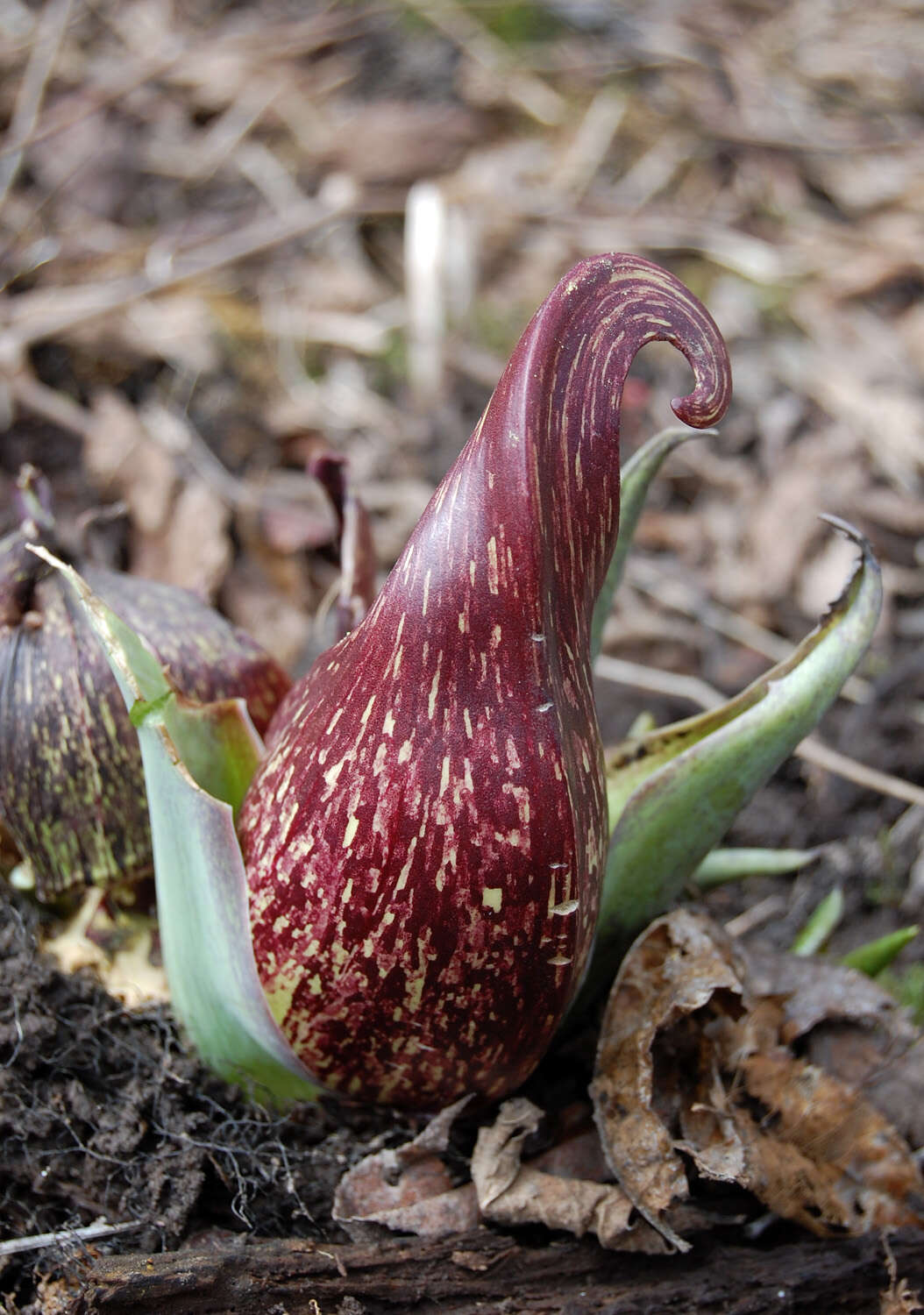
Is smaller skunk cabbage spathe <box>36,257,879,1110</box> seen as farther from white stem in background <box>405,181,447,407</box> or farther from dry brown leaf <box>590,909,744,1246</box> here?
white stem in background <box>405,181,447,407</box>

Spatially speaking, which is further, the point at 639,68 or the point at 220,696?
the point at 639,68

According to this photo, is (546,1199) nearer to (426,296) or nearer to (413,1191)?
(413,1191)

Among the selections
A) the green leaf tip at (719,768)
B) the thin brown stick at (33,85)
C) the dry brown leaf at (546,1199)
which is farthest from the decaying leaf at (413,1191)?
the thin brown stick at (33,85)

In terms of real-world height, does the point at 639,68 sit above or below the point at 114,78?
below

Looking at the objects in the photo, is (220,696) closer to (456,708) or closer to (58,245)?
(456,708)

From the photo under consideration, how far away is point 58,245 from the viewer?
300cm

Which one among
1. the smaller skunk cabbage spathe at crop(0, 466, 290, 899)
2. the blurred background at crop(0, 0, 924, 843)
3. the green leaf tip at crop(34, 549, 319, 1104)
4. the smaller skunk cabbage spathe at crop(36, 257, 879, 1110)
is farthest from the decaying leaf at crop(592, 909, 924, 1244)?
the blurred background at crop(0, 0, 924, 843)

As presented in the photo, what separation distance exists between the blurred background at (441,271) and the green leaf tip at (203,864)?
1.13 metres

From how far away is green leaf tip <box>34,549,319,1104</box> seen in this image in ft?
3.20

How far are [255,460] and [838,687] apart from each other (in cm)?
198

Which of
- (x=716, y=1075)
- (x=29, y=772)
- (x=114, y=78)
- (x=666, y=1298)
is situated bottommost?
(x=666, y=1298)

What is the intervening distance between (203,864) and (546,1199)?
0.48 m

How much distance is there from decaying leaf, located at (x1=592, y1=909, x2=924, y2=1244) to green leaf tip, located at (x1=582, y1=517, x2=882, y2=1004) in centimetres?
5

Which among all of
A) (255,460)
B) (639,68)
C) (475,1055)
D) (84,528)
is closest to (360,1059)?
(475,1055)
